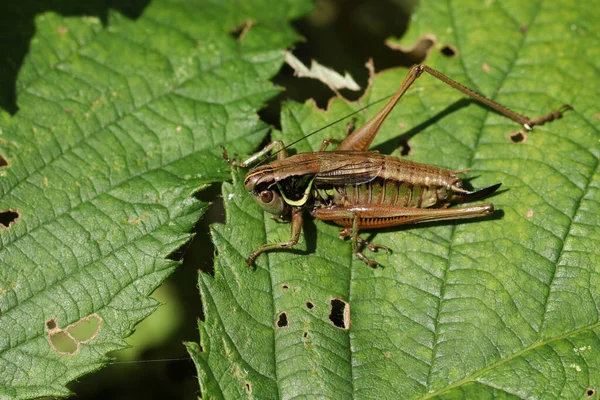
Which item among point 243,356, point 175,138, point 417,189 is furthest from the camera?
point 175,138

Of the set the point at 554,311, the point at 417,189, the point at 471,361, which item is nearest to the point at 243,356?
the point at 471,361

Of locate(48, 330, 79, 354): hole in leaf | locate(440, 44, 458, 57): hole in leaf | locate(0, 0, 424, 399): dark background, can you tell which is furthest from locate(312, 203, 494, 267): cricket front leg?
locate(48, 330, 79, 354): hole in leaf

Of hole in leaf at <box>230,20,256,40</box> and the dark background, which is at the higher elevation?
hole in leaf at <box>230,20,256,40</box>

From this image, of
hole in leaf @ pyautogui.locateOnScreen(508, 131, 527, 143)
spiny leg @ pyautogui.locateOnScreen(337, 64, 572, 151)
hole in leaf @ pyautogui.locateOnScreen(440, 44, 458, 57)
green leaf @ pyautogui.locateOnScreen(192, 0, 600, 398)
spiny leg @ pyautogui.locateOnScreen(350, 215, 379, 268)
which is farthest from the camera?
hole in leaf @ pyautogui.locateOnScreen(440, 44, 458, 57)

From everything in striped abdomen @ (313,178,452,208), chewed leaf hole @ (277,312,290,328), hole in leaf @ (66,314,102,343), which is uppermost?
striped abdomen @ (313,178,452,208)

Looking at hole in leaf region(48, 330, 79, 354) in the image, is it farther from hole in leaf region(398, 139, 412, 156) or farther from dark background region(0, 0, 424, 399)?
hole in leaf region(398, 139, 412, 156)

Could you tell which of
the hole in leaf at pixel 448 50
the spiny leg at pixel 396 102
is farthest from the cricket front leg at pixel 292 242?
the hole in leaf at pixel 448 50

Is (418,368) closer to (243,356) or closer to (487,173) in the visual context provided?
(243,356)
